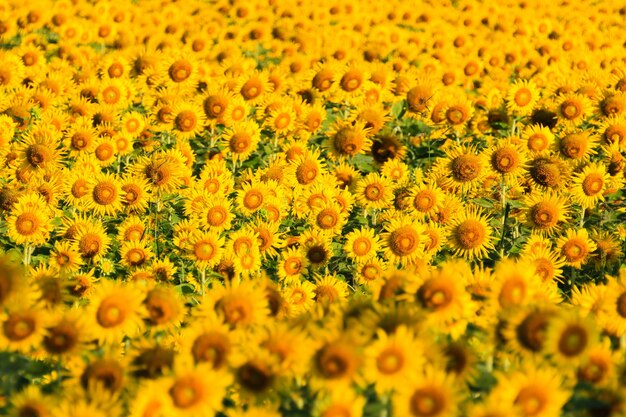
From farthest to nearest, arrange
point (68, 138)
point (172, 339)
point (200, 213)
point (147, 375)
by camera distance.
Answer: point (68, 138) < point (200, 213) < point (172, 339) < point (147, 375)

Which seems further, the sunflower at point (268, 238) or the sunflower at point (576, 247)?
the sunflower at point (268, 238)

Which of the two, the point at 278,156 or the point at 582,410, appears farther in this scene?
the point at 278,156

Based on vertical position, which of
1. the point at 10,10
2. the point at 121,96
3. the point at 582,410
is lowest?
the point at 10,10

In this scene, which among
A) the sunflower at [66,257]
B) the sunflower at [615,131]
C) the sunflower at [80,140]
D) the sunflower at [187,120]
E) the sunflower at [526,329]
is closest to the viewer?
the sunflower at [526,329]

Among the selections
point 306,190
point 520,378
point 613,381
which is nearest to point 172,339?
point 520,378

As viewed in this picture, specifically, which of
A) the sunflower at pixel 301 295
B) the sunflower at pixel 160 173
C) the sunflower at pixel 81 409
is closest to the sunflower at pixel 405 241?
the sunflower at pixel 301 295

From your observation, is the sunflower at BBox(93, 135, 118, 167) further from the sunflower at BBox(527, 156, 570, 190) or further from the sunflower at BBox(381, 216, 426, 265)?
the sunflower at BBox(527, 156, 570, 190)

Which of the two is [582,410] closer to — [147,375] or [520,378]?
[520,378]

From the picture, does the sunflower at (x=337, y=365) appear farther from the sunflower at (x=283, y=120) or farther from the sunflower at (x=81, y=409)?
the sunflower at (x=283, y=120)
